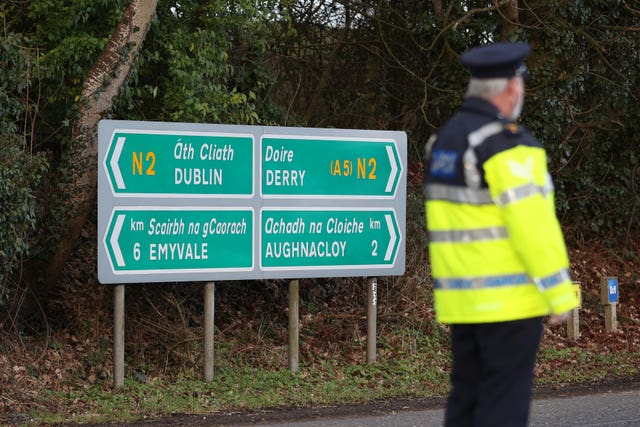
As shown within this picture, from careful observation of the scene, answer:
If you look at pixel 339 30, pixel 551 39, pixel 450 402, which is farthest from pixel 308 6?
pixel 450 402

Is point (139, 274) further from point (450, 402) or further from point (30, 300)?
point (450, 402)

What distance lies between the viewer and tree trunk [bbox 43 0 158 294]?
10.9 m

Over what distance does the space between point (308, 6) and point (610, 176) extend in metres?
6.19

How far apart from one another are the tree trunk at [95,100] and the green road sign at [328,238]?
2.02 m

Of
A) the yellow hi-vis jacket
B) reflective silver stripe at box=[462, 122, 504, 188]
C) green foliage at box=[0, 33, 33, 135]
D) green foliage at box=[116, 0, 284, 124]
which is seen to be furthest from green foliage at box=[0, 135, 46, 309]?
reflective silver stripe at box=[462, 122, 504, 188]

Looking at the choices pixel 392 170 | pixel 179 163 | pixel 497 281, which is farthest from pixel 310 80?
pixel 497 281

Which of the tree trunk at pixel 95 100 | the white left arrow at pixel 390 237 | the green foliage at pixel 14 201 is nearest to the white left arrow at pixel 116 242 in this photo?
the green foliage at pixel 14 201

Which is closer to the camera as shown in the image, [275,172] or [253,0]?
[275,172]

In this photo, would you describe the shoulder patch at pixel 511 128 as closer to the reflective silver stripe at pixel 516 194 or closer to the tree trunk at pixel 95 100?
the reflective silver stripe at pixel 516 194

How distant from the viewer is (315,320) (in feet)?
39.8

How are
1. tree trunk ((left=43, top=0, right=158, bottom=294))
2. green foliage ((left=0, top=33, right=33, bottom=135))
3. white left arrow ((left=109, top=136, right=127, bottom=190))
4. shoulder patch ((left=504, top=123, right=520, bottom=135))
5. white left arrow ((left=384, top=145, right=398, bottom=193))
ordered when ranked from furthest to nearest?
white left arrow ((left=384, top=145, right=398, bottom=193)) < tree trunk ((left=43, top=0, right=158, bottom=294)) < green foliage ((left=0, top=33, right=33, bottom=135)) < white left arrow ((left=109, top=136, right=127, bottom=190)) < shoulder patch ((left=504, top=123, right=520, bottom=135))

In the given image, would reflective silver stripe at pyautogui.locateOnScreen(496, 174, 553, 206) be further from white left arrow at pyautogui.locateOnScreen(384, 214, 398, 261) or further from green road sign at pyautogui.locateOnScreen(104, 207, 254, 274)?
white left arrow at pyautogui.locateOnScreen(384, 214, 398, 261)

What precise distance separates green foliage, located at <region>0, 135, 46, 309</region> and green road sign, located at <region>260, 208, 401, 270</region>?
7.55 feet

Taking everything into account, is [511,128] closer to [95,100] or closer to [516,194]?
[516,194]
